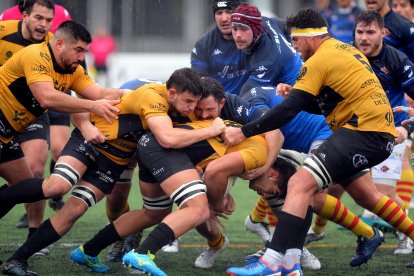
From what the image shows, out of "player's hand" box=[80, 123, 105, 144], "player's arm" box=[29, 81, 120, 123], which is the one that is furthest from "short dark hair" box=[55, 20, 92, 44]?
"player's hand" box=[80, 123, 105, 144]

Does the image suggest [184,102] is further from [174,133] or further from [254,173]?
[254,173]

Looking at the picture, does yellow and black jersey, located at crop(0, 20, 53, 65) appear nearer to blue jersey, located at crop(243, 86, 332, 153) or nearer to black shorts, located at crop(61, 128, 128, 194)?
black shorts, located at crop(61, 128, 128, 194)

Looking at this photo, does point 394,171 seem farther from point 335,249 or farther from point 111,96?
point 111,96

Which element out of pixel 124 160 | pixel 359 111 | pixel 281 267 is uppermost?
pixel 359 111

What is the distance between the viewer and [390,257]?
26.3ft

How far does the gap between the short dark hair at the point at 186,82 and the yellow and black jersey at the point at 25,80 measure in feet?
3.22

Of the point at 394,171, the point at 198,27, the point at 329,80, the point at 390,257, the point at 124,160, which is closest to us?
the point at 329,80

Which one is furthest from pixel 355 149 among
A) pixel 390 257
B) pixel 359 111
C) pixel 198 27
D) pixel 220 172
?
pixel 198 27

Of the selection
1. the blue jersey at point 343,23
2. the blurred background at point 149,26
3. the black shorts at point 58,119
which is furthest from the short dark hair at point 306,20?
the blurred background at point 149,26

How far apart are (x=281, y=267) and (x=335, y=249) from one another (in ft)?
6.28

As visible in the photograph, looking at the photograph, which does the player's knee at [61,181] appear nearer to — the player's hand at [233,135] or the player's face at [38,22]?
the player's hand at [233,135]

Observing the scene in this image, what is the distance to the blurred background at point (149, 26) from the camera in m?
24.0

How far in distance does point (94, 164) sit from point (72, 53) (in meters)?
0.90

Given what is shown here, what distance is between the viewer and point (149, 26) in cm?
2575
